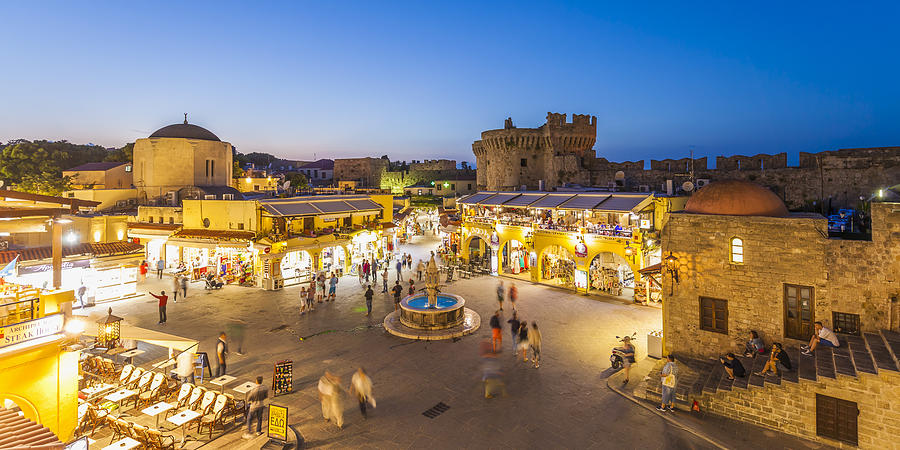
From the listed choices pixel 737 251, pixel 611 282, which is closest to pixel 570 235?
pixel 611 282

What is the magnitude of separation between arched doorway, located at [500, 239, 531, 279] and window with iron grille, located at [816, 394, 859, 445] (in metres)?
16.5

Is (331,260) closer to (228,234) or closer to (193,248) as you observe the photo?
(228,234)

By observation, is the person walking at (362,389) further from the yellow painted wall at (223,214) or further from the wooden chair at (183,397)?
the yellow painted wall at (223,214)

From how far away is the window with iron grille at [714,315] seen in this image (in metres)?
10.6

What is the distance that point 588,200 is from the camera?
69.9 feet

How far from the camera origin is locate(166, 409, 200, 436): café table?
7.65 m

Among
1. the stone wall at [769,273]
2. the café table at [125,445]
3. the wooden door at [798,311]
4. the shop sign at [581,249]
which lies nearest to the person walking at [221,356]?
the café table at [125,445]

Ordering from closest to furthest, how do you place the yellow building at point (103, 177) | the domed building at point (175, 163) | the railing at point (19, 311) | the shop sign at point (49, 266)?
the railing at point (19, 311) → the shop sign at point (49, 266) → the domed building at point (175, 163) → the yellow building at point (103, 177)

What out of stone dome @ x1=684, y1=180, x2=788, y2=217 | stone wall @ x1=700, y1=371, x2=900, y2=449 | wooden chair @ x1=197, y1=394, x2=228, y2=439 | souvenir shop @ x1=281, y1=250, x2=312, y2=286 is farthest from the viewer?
souvenir shop @ x1=281, y1=250, x2=312, y2=286

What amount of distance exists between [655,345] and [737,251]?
3676 millimetres

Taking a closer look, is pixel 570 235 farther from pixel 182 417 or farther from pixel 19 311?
pixel 19 311

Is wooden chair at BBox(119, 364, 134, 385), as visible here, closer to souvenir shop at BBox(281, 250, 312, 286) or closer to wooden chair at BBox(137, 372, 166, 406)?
wooden chair at BBox(137, 372, 166, 406)

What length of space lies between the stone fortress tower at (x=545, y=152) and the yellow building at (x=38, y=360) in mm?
31522

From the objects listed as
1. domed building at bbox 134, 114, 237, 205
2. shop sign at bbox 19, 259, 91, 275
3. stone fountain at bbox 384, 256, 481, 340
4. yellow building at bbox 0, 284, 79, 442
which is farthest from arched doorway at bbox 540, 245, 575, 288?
domed building at bbox 134, 114, 237, 205
